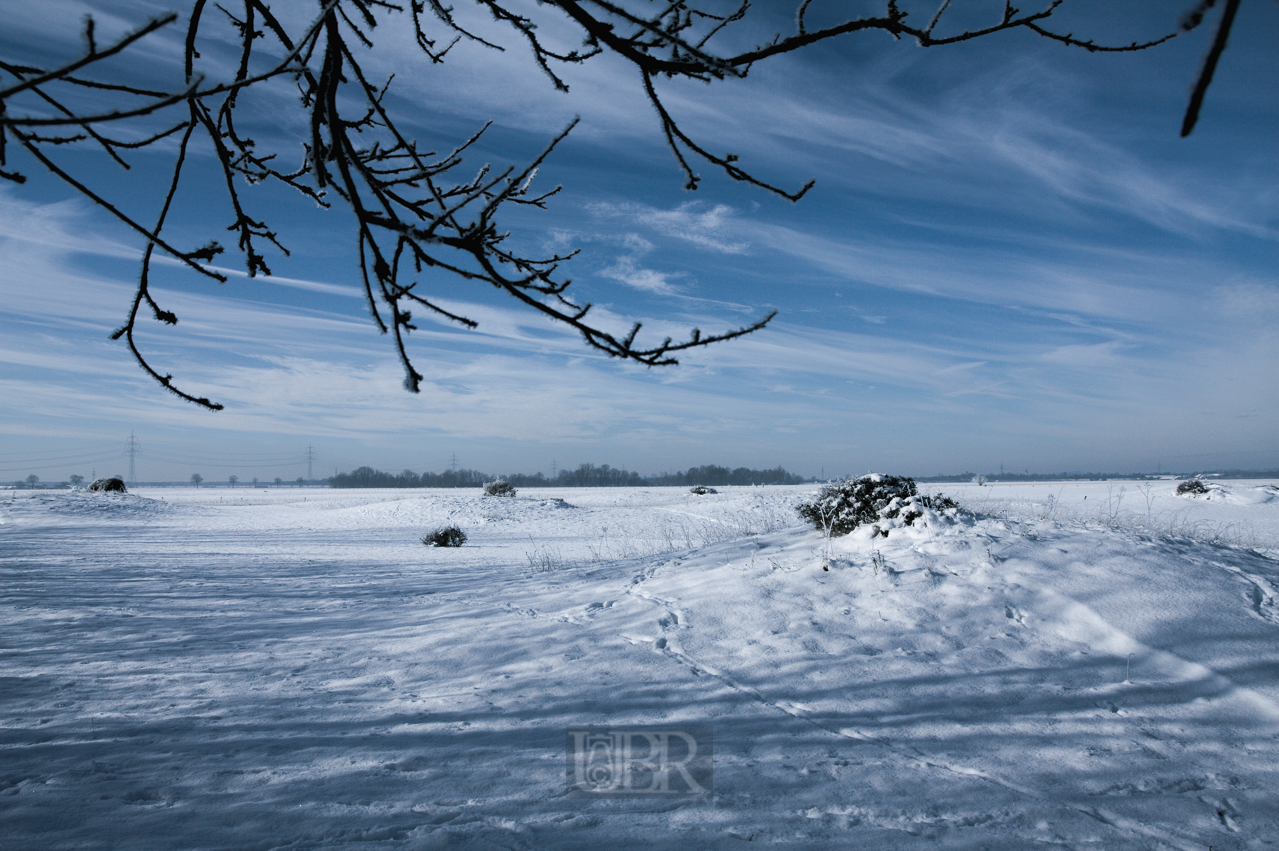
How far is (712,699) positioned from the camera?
3.68m

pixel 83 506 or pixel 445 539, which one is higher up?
pixel 83 506

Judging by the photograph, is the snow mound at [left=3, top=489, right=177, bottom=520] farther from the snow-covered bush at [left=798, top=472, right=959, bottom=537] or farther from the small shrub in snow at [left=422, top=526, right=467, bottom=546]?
the snow-covered bush at [left=798, top=472, right=959, bottom=537]

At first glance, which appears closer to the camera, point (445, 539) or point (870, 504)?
point (870, 504)

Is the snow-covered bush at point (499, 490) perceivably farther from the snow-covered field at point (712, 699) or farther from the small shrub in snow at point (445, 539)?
the snow-covered field at point (712, 699)

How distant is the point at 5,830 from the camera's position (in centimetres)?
223

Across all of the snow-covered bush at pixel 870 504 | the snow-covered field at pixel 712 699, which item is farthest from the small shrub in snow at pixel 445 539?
the snow-covered bush at pixel 870 504

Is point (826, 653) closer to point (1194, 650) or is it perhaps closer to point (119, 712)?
point (1194, 650)
